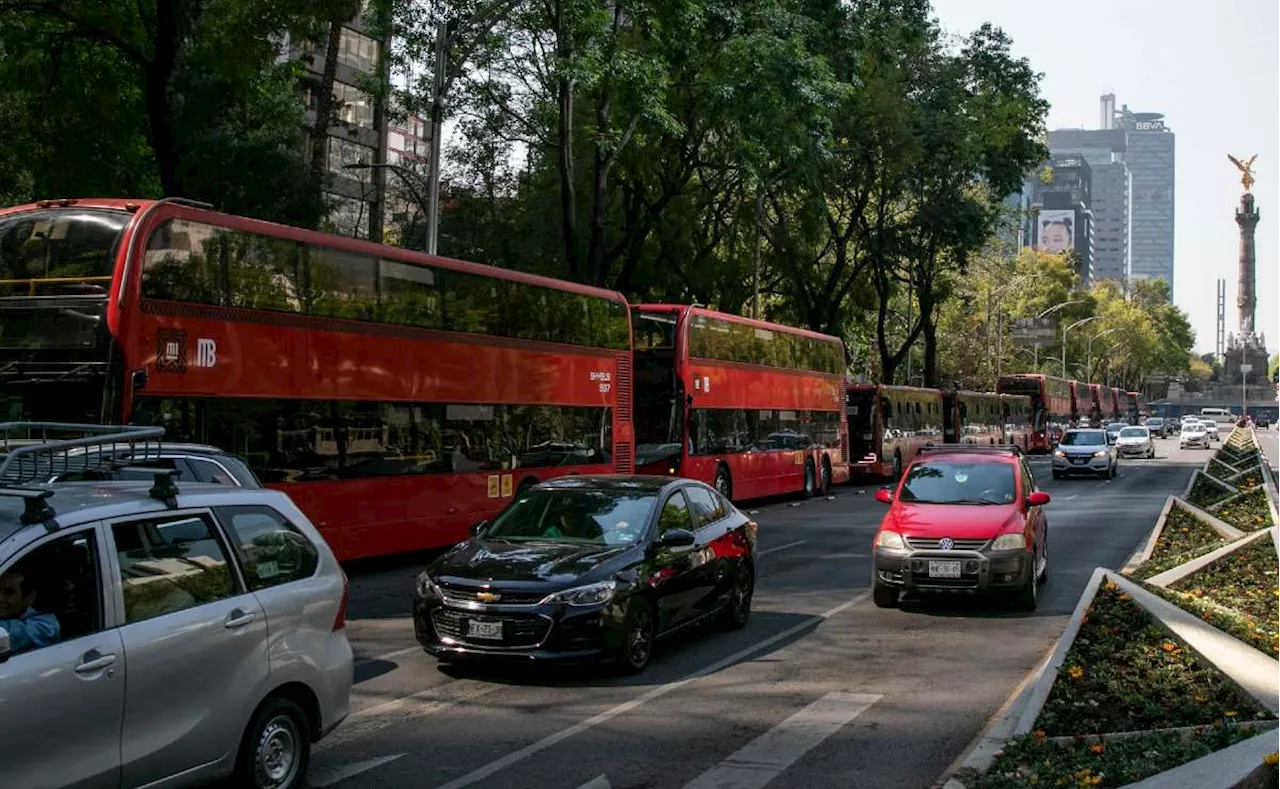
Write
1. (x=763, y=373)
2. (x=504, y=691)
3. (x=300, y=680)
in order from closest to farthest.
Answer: (x=300, y=680) → (x=504, y=691) → (x=763, y=373)

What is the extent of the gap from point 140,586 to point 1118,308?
144422 mm

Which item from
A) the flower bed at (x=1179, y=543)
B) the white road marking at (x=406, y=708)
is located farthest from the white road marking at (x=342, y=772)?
the flower bed at (x=1179, y=543)

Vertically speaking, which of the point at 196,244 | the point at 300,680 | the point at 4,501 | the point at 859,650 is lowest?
the point at 859,650

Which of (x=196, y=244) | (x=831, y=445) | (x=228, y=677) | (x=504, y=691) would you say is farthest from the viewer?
(x=831, y=445)

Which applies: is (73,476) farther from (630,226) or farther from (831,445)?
(831,445)

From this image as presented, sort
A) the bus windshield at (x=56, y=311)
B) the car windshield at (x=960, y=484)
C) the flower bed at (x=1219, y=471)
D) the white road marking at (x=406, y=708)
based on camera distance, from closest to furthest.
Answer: the white road marking at (x=406, y=708), the bus windshield at (x=56, y=311), the car windshield at (x=960, y=484), the flower bed at (x=1219, y=471)

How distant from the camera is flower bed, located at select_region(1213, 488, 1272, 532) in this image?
18.8 metres

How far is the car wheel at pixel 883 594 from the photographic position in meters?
13.1

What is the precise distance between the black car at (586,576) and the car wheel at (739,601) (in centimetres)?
2

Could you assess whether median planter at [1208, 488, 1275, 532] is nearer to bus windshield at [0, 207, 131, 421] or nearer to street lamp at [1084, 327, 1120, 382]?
bus windshield at [0, 207, 131, 421]

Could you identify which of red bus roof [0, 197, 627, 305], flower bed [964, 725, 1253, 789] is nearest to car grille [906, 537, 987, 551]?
flower bed [964, 725, 1253, 789]

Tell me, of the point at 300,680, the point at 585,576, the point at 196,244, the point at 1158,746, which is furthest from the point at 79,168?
the point at 1158,746

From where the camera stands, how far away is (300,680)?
623cm

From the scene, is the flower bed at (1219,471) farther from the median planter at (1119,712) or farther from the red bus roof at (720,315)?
the median planter at (1119,712)
